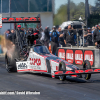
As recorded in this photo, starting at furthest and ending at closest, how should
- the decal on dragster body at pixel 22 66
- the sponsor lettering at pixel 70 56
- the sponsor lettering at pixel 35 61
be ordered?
the sponsor lettering at pixel 70 56, the decal on dragster body at pixel 22 66, the sponsor lettering at pixel 35 61

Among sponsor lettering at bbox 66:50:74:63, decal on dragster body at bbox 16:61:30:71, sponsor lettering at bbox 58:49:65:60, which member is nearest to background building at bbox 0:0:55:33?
sponsor lettering at bbox 58:49:65:60

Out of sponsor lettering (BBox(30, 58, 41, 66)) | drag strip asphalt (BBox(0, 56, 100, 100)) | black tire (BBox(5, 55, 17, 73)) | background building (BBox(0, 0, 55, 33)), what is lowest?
drag strip asphalt (BBox(0, 56, 100, 100))

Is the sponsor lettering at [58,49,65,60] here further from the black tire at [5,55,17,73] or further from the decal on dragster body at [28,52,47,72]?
the decal on dragster body at [28,52,47,72]

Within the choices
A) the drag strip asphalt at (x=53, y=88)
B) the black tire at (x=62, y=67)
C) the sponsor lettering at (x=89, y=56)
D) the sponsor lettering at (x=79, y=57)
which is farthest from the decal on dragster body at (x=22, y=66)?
the sponsor lettering at (x=79, y=57)

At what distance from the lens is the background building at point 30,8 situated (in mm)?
35750

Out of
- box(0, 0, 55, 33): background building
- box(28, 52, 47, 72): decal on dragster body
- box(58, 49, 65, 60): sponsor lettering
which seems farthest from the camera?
box(0, 0, 55, 33): background building

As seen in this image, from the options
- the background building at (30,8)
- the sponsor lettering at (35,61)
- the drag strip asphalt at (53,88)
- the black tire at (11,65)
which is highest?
the background building at (30,8)

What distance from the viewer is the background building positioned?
35750 millimetres

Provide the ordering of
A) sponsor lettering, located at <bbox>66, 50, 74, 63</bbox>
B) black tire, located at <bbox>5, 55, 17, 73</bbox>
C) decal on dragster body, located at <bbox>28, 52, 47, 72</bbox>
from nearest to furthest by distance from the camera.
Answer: decal on dragster body, located at <bbox>28, 52, 47, 72</bbox>
black tire, located at <bbox>5, 55, 17, 73</bbox>
sponsor lettering, located at <bbox>66, 50, 74, 63</bbox>

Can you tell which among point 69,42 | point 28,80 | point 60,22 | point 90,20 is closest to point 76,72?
point 28,80

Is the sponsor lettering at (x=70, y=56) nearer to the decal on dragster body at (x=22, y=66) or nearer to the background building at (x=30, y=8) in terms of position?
the decal on dragster body at (x=22, y=66)

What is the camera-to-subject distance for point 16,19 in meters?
13.3

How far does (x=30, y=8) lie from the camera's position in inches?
1423

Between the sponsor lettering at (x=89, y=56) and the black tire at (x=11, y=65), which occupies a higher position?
the sponsor lettering at (x=89, y=56)
